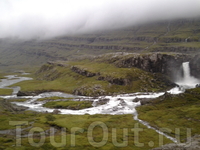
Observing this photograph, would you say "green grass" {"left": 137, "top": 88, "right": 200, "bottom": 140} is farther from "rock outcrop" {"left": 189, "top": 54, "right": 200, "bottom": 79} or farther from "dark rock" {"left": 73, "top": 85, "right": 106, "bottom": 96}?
"dark rock" {"left": 73, "top": 85, "right": 106, "bottom": 96}

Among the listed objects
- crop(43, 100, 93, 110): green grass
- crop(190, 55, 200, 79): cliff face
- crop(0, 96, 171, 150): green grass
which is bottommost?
crop(0, 96, 171, 150): green grass

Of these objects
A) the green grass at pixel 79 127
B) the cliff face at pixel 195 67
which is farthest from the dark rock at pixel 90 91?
the cliff face at pixel 195 67

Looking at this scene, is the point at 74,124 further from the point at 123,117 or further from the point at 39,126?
the point at 123,117

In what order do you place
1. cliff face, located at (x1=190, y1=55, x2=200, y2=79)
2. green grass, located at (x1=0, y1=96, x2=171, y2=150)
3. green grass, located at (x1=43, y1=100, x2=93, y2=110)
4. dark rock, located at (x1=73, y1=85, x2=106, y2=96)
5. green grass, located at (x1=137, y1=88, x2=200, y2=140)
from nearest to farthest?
green grass, located at (x1=0, y1=96, x2=171, y2=150)
green grass, located at (x1=137, y1=88, x2=200, y2=140)
green grass, located at (x1=43, y1=100, x2=93, y2=110)
dark rock, located at (x1=73, y1=85, x2=106, y2=96)
cliff face, located at (x1=190, y1=55, x2=200, y2=79)

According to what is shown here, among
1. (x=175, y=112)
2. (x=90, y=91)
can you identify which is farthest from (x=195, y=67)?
(x=90, y=91)

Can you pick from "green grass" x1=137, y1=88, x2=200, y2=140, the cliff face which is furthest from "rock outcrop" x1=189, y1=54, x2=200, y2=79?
"green grass" x1=137, y1=88, x2=200, y2=140

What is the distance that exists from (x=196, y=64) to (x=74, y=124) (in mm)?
148277

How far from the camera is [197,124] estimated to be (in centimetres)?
10462

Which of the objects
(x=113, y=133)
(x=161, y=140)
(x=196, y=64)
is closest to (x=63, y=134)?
(x=113, y=133)

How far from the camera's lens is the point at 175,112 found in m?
124

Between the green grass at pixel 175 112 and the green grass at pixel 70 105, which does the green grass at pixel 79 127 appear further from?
the green grass at pixel 70 105

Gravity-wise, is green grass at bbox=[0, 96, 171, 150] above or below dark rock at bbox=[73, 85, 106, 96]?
below

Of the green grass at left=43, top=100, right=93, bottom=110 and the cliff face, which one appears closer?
the green grass at left=43, top=100, right=93, bottom=110

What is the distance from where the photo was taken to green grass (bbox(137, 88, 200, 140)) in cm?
10556
